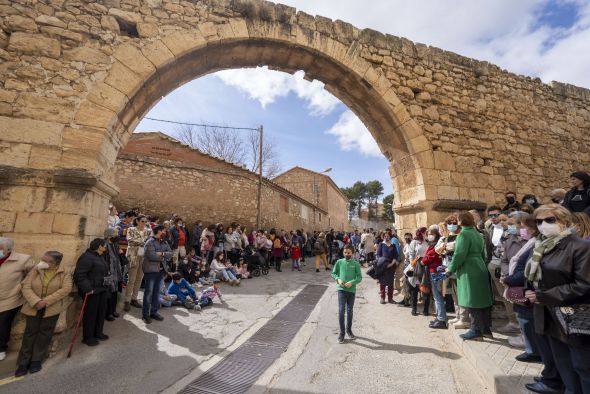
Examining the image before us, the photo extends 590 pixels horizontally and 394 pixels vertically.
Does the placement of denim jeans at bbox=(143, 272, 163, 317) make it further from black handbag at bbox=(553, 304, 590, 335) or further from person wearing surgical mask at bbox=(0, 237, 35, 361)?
Answer: black handbag at bbox=(553, 304, 590, 335)

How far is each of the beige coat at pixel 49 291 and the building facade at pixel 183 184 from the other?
28.0 feet

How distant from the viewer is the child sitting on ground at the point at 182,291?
5.73 meters

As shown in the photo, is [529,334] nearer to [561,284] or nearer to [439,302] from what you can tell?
[561,284]

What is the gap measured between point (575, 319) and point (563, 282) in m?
0.26

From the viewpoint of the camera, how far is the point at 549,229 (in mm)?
2307

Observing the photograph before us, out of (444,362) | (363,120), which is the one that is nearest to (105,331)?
(444,362)

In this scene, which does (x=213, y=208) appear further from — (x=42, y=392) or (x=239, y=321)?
(x=42, y=392)

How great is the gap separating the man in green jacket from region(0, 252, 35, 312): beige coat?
3.94 metres

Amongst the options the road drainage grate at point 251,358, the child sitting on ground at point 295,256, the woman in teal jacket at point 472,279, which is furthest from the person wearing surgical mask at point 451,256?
the child sitting on ground at point 295,256

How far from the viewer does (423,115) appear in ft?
18.9

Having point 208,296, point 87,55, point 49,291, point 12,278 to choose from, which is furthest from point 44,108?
point 208,296

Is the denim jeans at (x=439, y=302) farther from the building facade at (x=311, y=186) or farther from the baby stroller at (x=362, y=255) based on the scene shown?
the building facade at (x=311, y=186)

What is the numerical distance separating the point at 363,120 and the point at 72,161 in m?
5.30

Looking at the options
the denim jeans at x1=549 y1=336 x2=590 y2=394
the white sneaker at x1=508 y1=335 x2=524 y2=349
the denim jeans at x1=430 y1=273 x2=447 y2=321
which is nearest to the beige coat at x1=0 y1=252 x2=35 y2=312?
the denim jeans at x1=549 y1=336 x2=590 y2=394
